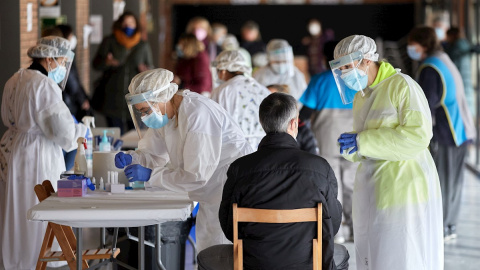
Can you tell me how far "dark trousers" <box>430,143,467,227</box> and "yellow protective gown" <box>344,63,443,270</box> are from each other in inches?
117

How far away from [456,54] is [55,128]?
260 inches

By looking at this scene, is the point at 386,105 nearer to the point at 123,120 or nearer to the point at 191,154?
the point at 191,154

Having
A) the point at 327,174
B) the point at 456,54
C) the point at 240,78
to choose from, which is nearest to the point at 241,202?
the point at 327,174

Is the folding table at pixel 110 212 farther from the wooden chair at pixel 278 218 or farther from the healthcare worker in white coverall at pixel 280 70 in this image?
the healthcare worker in white coverall at pixel 280 70

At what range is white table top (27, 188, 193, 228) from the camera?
4559mm

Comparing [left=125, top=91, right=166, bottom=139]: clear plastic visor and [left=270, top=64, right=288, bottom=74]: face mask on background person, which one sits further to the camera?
[left=270, top=64, right=288, bottom=74]: face mask on background person

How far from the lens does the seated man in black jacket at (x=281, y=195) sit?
412cm

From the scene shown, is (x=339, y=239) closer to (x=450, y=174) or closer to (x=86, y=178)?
(x=450, y=174)

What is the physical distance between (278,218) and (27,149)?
9.26 feet

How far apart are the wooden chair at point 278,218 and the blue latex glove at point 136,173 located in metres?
0.97

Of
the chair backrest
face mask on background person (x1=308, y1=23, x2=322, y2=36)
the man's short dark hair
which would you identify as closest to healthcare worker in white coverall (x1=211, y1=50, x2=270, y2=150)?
the chair backrest

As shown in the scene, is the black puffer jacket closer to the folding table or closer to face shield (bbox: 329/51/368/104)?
the folding table

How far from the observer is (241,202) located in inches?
164

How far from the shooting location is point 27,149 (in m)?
6.29
